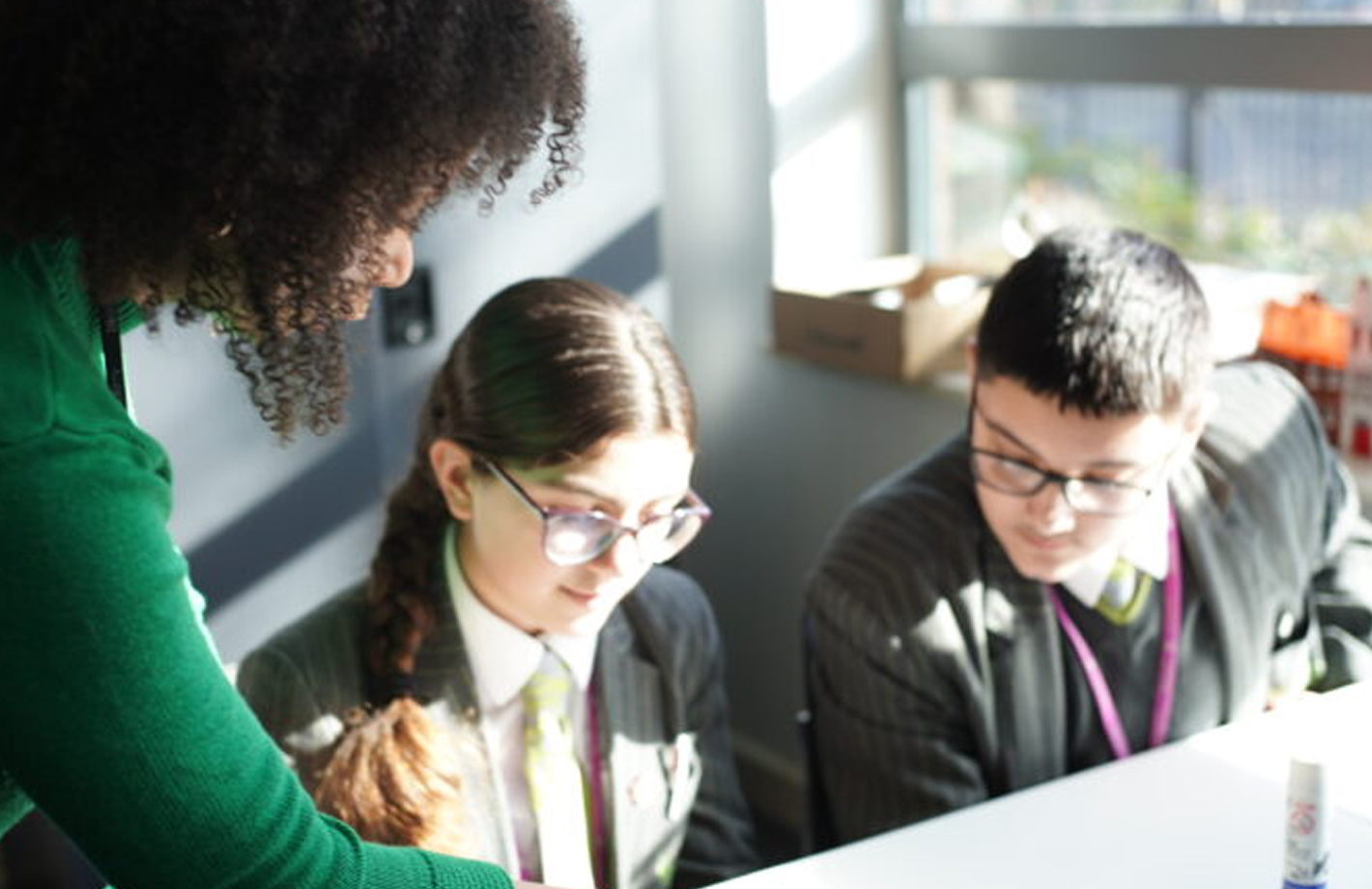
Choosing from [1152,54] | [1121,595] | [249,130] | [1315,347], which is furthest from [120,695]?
[1152,54]

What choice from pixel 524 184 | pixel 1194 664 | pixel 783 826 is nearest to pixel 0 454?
pixel 1194 664

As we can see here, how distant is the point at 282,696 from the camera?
1.74 m

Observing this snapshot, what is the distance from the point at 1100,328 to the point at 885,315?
1002 mm

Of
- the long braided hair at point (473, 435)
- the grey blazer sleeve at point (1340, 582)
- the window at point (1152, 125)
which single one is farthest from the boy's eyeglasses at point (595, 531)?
the window at point (1152, 125)

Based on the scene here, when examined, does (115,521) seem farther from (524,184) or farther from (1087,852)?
(524,184)

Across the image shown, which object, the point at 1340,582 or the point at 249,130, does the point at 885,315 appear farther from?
the point at 249,130

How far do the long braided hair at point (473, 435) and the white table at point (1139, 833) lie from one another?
0.36m

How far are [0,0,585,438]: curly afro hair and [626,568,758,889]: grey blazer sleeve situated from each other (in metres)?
0.85

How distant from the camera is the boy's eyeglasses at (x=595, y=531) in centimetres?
168

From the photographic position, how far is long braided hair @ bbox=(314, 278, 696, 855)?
168cm

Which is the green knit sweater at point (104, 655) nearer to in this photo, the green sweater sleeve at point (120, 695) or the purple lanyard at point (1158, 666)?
the green sweater sleeve at point (120, 695)

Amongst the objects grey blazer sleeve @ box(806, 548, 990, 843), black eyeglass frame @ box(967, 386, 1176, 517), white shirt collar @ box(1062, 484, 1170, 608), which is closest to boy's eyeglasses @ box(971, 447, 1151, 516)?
black eyeglass frame @ box(967, 386, 1176, 517)

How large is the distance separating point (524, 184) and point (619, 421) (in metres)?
1.10

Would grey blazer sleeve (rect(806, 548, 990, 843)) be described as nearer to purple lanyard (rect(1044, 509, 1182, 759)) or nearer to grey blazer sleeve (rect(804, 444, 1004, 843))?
grey blazer sleeve (rect(804, 444, 1004, 843))
